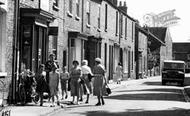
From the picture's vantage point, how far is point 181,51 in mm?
130250

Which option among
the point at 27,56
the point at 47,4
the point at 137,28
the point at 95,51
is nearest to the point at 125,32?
the point at 137,28

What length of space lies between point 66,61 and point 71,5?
364 cm

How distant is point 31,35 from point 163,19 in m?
129

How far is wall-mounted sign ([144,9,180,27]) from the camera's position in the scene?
128 m

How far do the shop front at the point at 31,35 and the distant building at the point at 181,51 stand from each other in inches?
4327

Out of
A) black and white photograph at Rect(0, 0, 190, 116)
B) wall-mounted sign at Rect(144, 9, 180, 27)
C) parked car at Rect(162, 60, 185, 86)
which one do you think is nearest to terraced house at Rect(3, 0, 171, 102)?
black and white photograph at Rect(0, 0, 190, 116)

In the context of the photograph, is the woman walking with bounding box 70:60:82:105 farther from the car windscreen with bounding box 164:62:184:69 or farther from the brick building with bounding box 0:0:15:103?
the car windscreen with bounding box 164:62:184:69

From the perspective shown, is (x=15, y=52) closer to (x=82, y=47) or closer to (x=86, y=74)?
(x=86, y=74)

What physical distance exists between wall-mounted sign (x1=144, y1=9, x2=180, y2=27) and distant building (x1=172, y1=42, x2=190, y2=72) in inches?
288

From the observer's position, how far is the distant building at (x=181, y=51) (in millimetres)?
127238

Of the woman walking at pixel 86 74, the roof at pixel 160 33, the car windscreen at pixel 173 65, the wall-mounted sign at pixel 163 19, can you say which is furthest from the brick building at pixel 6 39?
the wall-mounted sign at pixel 163 19

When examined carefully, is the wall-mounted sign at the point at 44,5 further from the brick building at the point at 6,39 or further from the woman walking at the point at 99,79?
the woman walking at the point at 99,79

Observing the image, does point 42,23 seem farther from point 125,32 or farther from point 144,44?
point 144,44

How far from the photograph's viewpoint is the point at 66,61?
24.6m
